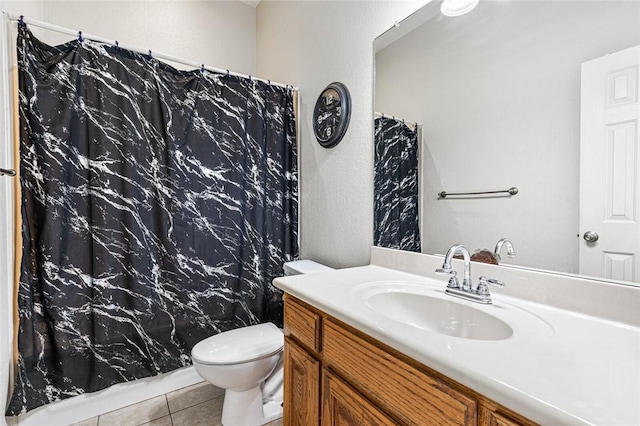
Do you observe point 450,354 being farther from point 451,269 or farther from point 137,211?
point 137,211

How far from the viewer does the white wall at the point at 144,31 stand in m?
1.29

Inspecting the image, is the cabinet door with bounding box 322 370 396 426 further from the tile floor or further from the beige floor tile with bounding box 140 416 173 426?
the beige floor tile with bounding box 140 416 173 426

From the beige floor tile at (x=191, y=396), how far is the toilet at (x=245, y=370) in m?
0.29

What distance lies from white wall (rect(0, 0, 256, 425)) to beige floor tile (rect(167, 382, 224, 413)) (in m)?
0.71

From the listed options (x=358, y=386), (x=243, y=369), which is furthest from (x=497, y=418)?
(x=243, y=369)

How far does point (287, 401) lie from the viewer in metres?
1.13

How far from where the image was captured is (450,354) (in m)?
0.57

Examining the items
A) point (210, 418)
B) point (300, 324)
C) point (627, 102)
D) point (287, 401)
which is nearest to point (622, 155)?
point (627, 102)

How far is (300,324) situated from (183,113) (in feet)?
4.66

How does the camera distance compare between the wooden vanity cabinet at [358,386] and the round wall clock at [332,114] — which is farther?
the round wall clock at [332,114]

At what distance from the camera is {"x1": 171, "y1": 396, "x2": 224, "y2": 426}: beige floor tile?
1.55 m

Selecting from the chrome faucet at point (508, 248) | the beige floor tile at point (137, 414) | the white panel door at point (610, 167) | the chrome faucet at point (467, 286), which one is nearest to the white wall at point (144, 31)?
the beige floor tile at point (137, 414)

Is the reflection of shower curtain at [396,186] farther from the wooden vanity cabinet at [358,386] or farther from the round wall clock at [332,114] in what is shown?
the wooden vanity cabinet at [358,386]

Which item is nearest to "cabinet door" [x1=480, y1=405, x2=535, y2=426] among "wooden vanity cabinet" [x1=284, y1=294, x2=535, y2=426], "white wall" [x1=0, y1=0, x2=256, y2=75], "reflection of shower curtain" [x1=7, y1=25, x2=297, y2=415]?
"wooden vanity cabinet" [x1=284, y1=294, x2=535, y2=426]
